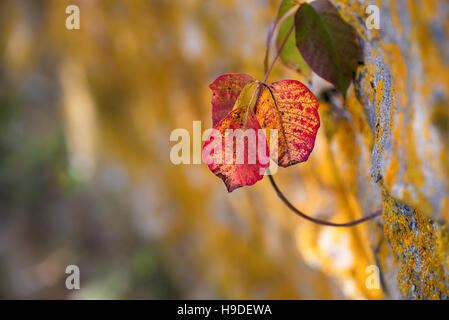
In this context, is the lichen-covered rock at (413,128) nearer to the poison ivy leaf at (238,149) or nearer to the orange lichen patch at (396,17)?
the orange lichen patch at (396,17)

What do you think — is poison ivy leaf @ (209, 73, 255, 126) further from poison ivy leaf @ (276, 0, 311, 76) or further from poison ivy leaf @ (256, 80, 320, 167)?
poison ivy leaf @ (276, 0, 311, 76)

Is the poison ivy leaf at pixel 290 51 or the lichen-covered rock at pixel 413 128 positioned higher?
the poison ivy leaf at pixel 290 51

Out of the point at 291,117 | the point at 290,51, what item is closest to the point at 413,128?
the point at 291,117

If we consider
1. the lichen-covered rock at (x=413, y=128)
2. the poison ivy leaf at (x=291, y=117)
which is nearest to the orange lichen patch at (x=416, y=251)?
the lichen-covered rock at (x=413, y=128)

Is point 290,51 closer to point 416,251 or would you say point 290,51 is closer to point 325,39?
point 325,39

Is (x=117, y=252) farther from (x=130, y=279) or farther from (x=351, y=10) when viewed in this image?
(x=351, y=10)

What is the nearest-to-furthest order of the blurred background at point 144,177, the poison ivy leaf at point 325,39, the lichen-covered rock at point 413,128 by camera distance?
1. the lichen-covered rock at point 413,128
2. the poison ivy leaf at point 325,39
3. the blurred background at point 144,177

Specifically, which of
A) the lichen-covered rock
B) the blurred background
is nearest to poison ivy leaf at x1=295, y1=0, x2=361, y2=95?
the lichen-covered rock
